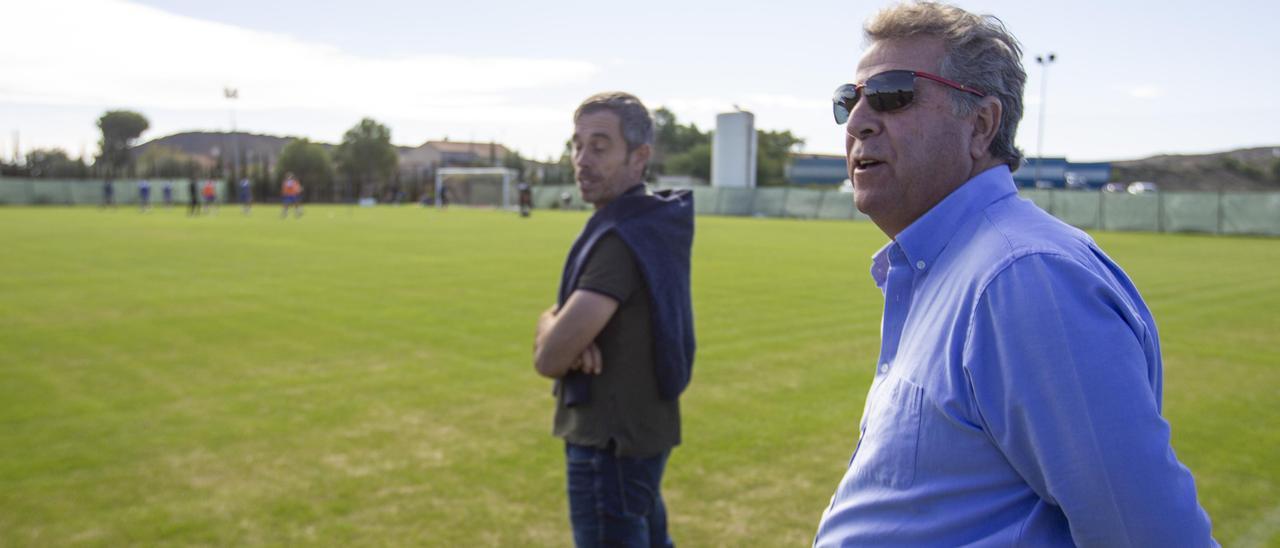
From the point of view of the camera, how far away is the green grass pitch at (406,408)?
4.99m

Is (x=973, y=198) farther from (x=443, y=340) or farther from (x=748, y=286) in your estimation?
(x=748, y=286)

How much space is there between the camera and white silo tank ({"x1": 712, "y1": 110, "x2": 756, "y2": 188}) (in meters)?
59.5

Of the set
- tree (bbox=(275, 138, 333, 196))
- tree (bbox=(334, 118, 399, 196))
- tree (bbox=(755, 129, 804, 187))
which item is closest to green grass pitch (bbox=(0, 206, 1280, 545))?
tree (bbox=(275, 138, 333, 196))

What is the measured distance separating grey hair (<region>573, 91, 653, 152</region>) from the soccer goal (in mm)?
53969

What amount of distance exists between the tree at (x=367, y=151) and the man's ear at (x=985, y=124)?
3531 inches

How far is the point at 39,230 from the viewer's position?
28.8m

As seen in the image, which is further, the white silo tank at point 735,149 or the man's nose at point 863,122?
the white silo tank at point 735,149

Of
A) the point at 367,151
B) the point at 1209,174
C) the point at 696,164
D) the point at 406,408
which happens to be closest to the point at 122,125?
the point at 367,151

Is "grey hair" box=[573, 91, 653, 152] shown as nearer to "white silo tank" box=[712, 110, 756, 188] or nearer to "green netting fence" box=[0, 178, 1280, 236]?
"green netting fence" box=[0, 178, 1280, 236]

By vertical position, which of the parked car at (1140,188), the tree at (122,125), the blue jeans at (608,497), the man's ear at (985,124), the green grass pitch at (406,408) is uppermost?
the tree at (122,125)

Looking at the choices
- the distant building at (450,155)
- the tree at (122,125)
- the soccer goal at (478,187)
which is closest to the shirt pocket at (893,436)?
the soccer goal at (478,187)

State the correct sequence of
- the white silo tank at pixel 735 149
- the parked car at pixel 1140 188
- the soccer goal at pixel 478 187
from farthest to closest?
the soccer goal at pixel 478 187, the white silo tank at pixel 735 149, the parked car at pixel 1140 188

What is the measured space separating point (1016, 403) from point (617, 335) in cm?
183

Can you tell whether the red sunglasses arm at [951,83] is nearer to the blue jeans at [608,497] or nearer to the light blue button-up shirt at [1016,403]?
the light blue button-up shirt at [1016,403]
